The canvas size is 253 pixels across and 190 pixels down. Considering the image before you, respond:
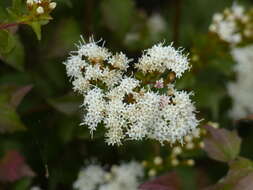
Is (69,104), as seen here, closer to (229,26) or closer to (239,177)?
(239,177)

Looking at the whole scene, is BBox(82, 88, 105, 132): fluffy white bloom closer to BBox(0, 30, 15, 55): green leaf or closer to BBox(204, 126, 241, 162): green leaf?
BBox(0, 30, 15, 55): green leaf

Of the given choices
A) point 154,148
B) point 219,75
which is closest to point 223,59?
point 219,75

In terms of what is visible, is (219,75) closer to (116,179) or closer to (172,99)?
(116,179)

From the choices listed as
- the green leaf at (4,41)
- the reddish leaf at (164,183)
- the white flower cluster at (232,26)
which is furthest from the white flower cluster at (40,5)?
the white flower cluster at (232,26)

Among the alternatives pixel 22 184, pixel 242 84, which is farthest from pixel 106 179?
pixel 242 84

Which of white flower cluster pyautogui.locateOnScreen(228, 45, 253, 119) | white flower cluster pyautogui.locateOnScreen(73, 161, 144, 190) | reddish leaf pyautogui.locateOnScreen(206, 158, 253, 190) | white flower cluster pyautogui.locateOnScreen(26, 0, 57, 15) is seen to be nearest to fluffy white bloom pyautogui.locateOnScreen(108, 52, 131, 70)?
white flower cluster pyautogui.locateOnScreen(26, 0, 57, 15)
